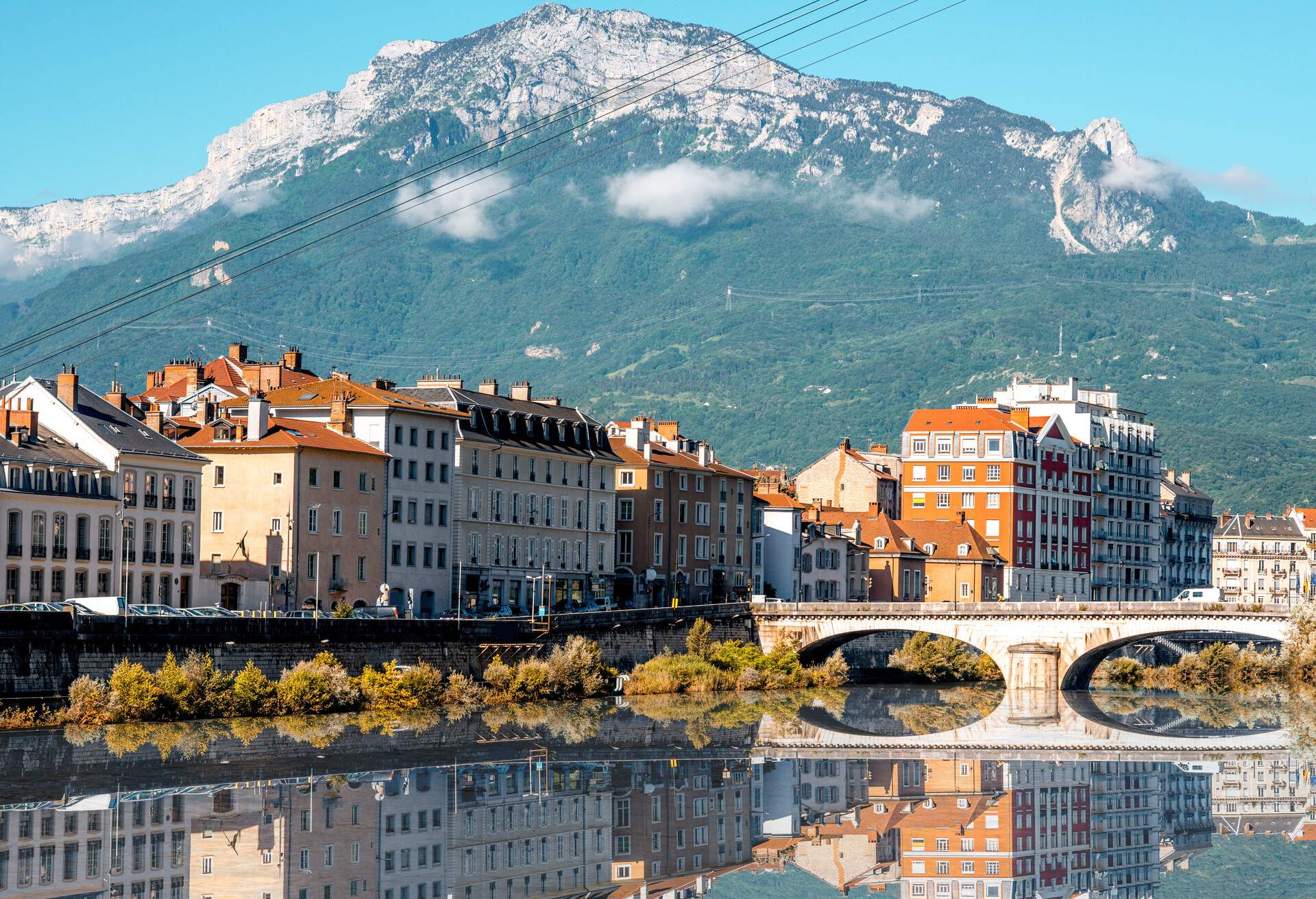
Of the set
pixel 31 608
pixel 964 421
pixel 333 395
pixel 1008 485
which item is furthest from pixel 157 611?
pixel 964 421

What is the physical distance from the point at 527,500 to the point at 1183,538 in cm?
8189

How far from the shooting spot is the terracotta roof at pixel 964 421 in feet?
441

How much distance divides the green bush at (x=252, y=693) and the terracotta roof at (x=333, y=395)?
71.4 feet

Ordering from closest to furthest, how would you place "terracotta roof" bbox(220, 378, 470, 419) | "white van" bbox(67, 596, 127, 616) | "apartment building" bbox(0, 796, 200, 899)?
"apartment building" bbox(0, 796, 200, 899) < "white van" bbox(67, 596, 127, 616) < "terracotta roof" bbox(220, 378, 470, 419)

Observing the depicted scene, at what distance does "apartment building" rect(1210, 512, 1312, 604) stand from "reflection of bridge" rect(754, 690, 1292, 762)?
356ft

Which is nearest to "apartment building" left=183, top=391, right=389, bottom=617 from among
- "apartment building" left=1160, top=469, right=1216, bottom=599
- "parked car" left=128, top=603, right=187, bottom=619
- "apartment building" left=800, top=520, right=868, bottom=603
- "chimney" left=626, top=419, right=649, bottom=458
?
"parked car" left=128, top=603, right=187, bottom=619

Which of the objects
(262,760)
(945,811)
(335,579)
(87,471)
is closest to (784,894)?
(945,811)

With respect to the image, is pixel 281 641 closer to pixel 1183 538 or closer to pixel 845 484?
pixel 845 484

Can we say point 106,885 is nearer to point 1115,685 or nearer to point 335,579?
point 335,579

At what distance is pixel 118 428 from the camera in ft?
243

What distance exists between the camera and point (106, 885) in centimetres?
3453

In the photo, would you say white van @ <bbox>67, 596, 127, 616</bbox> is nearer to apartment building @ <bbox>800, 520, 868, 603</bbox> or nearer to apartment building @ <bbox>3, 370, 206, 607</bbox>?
apartment building @ <bbox>3, 370, 206, 607</bbox>

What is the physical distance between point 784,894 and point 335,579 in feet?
156

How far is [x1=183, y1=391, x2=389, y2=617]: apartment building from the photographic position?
7844 centimetres
